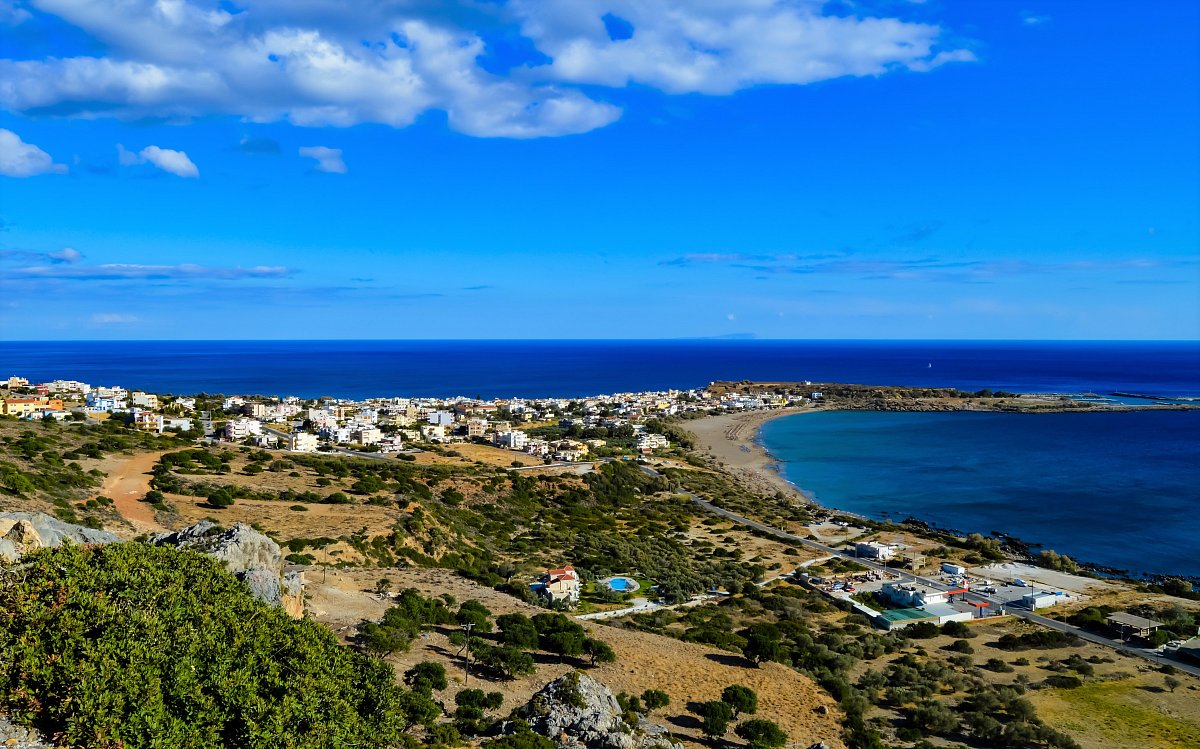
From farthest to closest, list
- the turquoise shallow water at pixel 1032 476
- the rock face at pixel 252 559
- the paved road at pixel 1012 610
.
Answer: the turquoise shallow water at pixel 1032 476, the paved road at pixel 1012 610, the rock face at pixel 252 559

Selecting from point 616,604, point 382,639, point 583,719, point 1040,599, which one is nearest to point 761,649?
point 616,604

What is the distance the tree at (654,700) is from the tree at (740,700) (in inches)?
60.5

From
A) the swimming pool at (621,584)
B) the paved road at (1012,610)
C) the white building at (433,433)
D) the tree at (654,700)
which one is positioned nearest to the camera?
the tree at (654,700)

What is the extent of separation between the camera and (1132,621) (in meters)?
29.1

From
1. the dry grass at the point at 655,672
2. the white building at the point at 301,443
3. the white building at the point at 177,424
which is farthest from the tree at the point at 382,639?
the white building at the point at 177,424

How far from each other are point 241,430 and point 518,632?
5596 centimetres

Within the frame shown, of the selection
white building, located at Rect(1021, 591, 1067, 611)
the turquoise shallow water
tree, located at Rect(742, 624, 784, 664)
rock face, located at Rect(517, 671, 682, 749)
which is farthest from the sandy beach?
rock face, located at Rect(517, 671, 682, 749)

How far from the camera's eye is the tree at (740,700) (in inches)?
706

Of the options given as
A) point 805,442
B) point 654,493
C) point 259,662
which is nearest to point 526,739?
point 259,662

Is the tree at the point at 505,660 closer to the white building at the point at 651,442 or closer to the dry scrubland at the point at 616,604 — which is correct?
the dry scrubland at the point at 616,604

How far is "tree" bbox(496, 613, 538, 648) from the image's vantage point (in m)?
19.7

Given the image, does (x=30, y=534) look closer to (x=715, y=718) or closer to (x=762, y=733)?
(x=715, y=718)

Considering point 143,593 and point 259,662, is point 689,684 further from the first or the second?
point 143,593

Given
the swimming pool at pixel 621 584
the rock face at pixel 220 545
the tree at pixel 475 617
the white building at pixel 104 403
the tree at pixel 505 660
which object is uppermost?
the rock face at pixel 220 545
